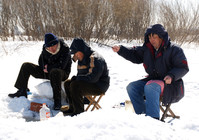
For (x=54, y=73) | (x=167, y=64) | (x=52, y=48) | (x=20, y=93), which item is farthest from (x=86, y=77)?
(x=20, y=93)

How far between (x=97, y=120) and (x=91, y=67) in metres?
1.56

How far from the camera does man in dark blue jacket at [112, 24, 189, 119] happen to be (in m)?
2.49

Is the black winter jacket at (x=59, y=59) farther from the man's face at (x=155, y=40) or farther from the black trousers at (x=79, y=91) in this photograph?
the man's face at (x=155, y=40)

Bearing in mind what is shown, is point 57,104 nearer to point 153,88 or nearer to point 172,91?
point 153,88

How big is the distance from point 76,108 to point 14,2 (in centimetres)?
921

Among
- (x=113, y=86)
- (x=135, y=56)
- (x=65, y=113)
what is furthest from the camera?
(x=113, y=86)

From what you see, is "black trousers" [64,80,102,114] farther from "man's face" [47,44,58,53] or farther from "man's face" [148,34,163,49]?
"man's face" [148,34,163,49]

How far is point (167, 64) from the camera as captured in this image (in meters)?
2.64

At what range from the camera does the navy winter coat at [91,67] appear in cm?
304

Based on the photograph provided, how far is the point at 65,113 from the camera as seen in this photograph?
11.0 feet

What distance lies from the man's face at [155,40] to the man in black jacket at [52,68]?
1.66 meters

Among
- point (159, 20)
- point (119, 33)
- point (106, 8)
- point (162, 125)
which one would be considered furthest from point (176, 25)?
point (162, 125)

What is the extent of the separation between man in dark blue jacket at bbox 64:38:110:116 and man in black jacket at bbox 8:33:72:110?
511 mm

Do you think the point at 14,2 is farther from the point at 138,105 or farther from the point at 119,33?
the point at 138,105
